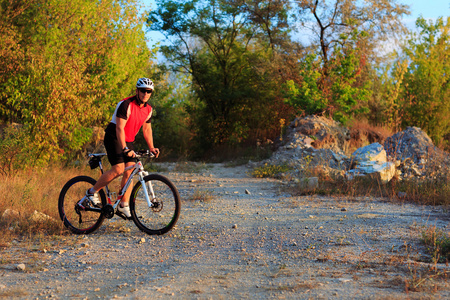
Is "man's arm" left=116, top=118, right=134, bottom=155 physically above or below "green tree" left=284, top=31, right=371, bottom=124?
below

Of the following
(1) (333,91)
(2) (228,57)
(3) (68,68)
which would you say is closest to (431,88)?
(1) (333,91)

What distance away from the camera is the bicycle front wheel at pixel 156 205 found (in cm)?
585

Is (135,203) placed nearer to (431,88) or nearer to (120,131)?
Answer: (120,131)

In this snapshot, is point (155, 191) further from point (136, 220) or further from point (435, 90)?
point (435, 90)

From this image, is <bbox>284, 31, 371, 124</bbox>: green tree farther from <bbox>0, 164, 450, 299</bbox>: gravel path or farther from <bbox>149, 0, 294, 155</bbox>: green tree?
<bbox>0, 164, 450, 299</bbox>: gravel path

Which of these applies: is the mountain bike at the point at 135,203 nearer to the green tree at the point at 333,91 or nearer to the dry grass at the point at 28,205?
the dry grass at the point at 28,205

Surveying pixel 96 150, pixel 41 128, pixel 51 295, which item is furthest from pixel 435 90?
pixel 51 295

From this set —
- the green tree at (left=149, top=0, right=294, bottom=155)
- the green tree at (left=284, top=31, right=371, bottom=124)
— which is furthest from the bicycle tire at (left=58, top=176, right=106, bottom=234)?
the green tree at (left=149, top=0, right=294, bottom=155)

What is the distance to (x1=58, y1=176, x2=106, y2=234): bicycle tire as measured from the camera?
6109mm

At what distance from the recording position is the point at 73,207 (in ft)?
20.9

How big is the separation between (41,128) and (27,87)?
1048 mm

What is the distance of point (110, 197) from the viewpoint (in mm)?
6125

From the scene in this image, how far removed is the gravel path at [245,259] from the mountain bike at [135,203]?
208 mm

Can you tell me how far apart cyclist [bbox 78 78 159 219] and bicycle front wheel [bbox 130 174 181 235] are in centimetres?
17
